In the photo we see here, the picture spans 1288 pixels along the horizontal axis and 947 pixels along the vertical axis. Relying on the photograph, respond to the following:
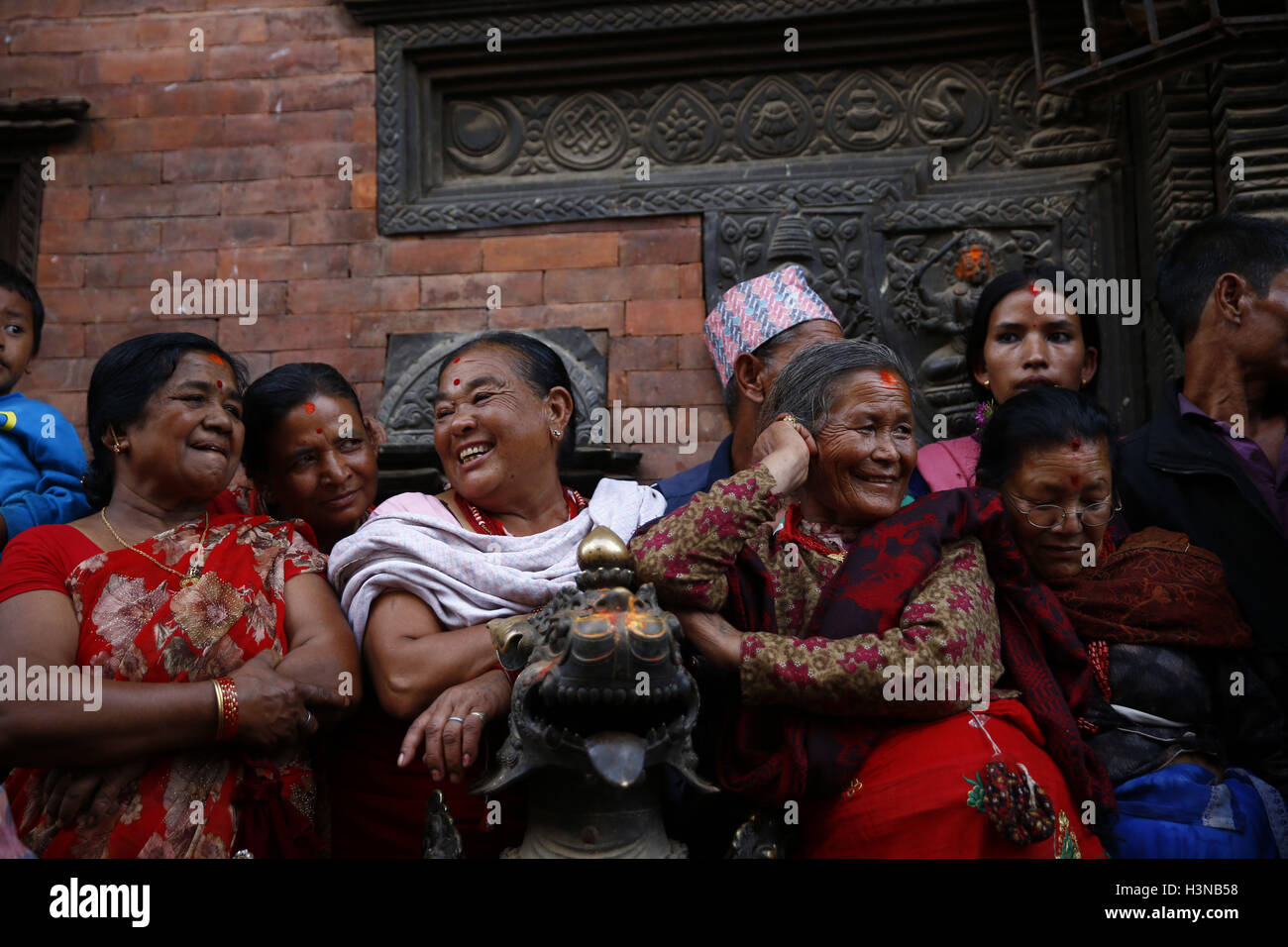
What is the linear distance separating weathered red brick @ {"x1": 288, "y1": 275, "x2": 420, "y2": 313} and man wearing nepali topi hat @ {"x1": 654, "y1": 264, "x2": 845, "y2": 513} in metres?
1.34

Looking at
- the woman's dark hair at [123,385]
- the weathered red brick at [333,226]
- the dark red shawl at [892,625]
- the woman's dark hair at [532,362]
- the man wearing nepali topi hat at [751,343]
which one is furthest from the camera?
the weathered red brick at [333,226]

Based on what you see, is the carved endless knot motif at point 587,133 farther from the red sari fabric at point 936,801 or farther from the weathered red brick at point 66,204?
the red sari fabric at point 936,801

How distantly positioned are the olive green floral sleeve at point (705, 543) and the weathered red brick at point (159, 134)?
11.3 feet

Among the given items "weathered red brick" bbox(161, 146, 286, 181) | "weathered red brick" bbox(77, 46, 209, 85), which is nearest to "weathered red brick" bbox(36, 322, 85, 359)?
"weathered red brick" bbox(161, 146, 286, 181)

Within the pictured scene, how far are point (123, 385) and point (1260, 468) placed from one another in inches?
122

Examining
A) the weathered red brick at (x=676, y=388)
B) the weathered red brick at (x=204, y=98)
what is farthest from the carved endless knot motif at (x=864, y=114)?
the weathered red brick at (x=204, y=98)

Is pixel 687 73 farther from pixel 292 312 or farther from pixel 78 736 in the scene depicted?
pixel 78 736

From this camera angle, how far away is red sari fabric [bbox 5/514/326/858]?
276 cm

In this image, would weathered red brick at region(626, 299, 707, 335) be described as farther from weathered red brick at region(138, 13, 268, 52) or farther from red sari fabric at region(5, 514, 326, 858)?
red sari fabric at region(5, 514, 326, 858)

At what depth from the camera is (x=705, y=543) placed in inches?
105

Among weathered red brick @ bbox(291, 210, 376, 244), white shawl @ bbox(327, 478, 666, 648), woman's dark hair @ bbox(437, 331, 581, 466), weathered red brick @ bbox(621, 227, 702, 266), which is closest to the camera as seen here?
white shawl @ bbox(327, 478, 666, 648)

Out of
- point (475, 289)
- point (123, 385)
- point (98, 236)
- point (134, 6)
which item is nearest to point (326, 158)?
point (475, 289)

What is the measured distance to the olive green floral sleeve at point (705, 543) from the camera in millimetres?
2660
